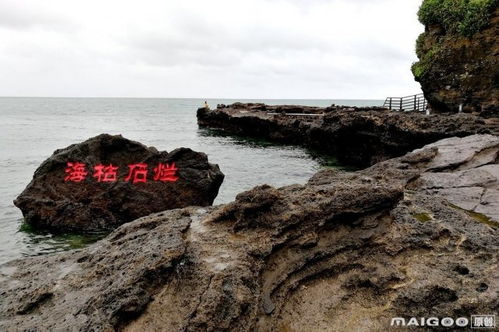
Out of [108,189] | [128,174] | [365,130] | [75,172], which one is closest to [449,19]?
[365,130]

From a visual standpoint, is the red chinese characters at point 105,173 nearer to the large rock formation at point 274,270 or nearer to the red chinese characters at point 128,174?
the red chinese characters at point 128,174

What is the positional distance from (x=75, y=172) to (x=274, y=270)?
8688 mm

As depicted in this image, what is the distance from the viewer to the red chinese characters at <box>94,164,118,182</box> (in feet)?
39.8

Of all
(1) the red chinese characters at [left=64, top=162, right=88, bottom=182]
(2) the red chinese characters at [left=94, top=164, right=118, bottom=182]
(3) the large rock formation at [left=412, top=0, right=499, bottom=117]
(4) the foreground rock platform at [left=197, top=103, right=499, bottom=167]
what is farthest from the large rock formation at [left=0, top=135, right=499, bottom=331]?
(3) the large rock formation at [left=412, top=0, right=499, bottom=117]

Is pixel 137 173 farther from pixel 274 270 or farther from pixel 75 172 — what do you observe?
pixel 274 270

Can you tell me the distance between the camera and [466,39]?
27516 millimetres

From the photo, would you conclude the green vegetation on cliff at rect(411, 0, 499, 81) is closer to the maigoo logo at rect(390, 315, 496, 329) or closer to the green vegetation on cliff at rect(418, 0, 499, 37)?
the green vegetation on cliff at rect(418, 0, 499, 37)

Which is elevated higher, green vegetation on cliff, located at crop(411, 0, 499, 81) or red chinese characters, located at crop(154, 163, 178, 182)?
Result: green vegetation on cliff, located at crop(411, 0, 499, 81)

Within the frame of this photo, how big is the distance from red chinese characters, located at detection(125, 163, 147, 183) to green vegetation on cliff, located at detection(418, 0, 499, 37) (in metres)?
24.2

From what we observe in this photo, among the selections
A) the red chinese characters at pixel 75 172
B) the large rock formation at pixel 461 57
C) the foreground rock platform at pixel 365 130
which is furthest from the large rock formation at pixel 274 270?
the large rock formation at pixel 461 57

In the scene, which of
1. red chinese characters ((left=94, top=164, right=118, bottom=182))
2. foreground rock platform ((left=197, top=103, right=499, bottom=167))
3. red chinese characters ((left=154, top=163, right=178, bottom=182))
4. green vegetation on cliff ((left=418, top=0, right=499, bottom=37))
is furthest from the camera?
green vegetation on cliff ((left=418, top=0, right=499, bottom=37))

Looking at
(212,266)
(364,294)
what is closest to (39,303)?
(212,266)

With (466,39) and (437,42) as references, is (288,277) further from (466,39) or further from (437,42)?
(437,42)

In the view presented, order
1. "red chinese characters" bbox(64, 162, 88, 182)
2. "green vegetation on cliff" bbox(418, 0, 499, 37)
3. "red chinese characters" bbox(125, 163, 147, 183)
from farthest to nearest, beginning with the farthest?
1. "green vegetation on cliff" bbox(418, 0, 499, 37)
2. "red chinese characters" bbox(125, 163, 147, 183)
3. "red chinese characters" bbox(64, 162, 88, 182)
